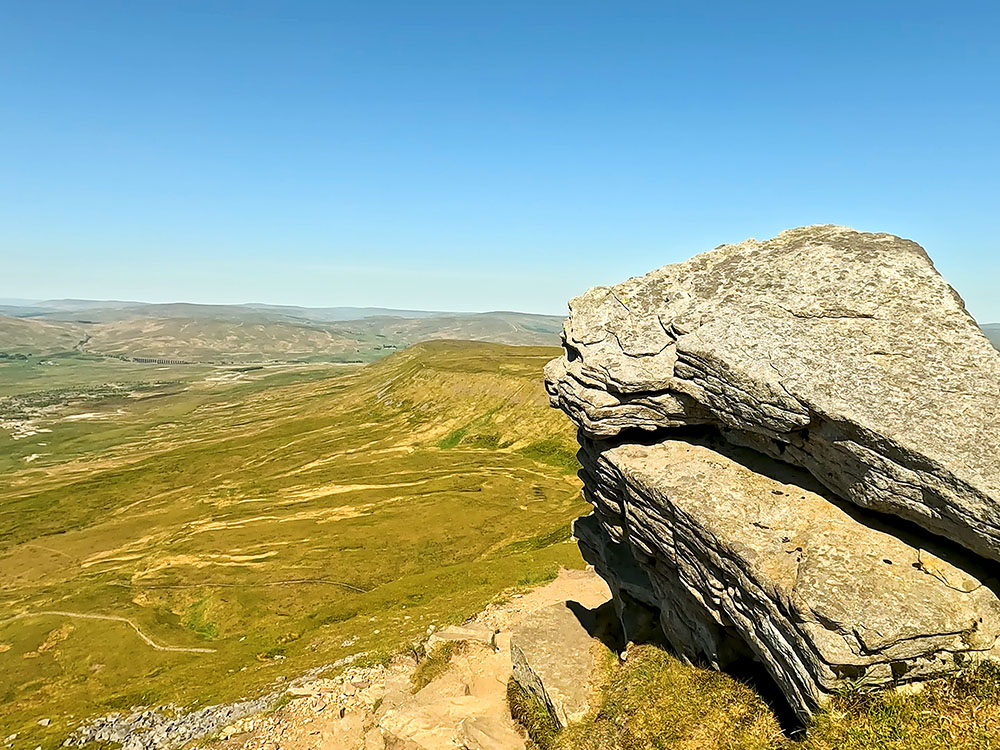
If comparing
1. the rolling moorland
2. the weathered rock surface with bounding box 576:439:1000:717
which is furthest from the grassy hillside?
the weathered rock surface with bounding box 576:439:1000:717

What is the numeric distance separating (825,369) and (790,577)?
6.81 metres

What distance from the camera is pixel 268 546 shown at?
94688mm

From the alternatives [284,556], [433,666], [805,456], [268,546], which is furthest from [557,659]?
[268,546]

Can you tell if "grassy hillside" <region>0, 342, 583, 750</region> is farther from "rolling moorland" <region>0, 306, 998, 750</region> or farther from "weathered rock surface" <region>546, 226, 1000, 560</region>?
"weathered rock surface" <region>546, 226, 1000, 560</region>

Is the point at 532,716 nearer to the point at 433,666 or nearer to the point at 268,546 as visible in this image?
the point at 433,666

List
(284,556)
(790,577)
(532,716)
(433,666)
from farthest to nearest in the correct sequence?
(284,556) < (433,666) < (532,716) < (790,577)

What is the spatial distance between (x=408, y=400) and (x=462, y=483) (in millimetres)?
78540

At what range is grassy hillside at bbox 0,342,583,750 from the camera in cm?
5494

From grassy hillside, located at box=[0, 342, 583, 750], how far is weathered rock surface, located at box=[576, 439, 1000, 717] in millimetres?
29050

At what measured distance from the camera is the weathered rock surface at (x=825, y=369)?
1510 cm

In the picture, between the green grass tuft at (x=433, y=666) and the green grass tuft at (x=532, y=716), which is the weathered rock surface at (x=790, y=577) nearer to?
the green grass tuft at (x=532, y=716)

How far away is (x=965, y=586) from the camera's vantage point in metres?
15.1

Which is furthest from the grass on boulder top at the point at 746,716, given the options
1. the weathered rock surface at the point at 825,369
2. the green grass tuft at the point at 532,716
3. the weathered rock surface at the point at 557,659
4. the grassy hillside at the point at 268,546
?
the grassy hillside at the point at 268,546

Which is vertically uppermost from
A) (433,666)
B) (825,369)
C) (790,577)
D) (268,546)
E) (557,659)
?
(825,369)
